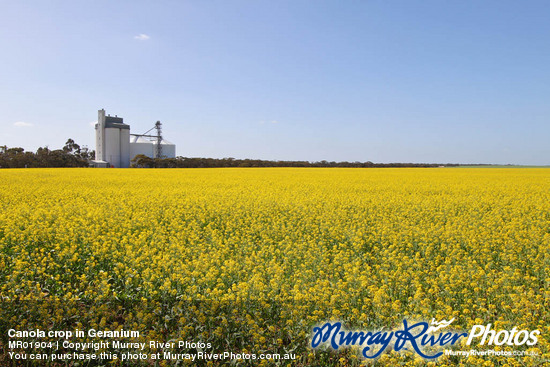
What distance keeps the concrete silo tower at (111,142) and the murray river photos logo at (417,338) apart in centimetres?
7466

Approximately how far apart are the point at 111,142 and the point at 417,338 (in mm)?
77662

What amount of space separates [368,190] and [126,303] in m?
17.0

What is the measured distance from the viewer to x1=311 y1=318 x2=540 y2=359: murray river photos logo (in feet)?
13.0

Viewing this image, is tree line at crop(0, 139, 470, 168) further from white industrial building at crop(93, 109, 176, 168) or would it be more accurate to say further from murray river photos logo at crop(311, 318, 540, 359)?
murray river photos logo at crop(311, 318, 540, 359)

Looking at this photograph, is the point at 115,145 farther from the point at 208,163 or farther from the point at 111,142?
the point at 208,163

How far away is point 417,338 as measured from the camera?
413 cm

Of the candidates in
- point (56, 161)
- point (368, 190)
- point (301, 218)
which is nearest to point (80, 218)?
point (301, 218)

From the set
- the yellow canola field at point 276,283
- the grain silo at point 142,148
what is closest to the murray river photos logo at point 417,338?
the yellow canola field at point 276,283

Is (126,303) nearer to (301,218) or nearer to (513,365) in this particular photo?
(513,365)

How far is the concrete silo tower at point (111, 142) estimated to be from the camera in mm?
71688

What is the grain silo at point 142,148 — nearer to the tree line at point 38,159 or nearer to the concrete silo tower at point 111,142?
the concrete silo tower at point 111,142

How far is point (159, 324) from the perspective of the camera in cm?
456

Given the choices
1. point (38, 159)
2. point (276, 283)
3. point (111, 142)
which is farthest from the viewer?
point (111, 142)

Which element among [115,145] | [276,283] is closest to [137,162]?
[115,145]
